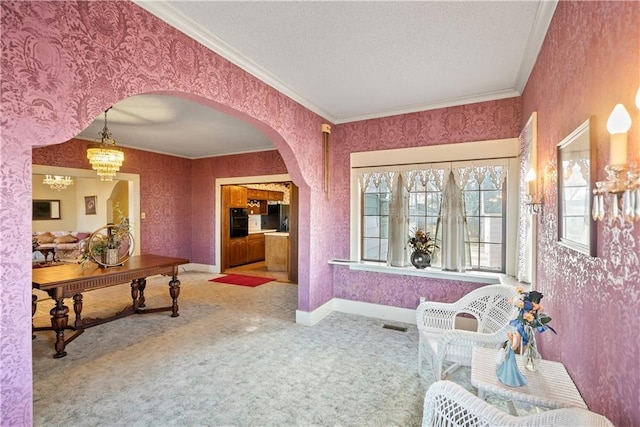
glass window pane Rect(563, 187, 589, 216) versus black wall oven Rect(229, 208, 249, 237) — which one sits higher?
glass window pane Rect(563, 187, 589, 216)

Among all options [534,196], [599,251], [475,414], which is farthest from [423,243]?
[475,414]

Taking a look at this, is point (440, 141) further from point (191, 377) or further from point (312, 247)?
point (191, 377)

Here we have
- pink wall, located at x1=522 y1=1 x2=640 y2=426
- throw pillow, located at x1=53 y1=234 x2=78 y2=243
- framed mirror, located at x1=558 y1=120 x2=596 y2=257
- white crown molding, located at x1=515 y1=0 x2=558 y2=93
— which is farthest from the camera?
throw pillow, located at x1=53 y1=234 x2=78 y2=243

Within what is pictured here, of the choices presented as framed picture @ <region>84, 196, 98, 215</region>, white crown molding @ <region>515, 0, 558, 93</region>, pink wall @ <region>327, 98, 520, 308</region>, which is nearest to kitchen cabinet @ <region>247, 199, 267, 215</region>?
pink wall @ <region>327, 98, 520, 308</region>

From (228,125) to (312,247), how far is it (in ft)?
7.38

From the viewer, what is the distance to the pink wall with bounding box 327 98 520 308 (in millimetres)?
3287

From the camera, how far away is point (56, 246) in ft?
24.3

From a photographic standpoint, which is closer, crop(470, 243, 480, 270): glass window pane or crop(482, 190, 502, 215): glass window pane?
crop(482, 190, 502, 215): glass window pane

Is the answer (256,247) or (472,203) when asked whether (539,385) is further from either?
(256,247)

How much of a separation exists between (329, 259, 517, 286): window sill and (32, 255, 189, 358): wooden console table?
2.29 metres

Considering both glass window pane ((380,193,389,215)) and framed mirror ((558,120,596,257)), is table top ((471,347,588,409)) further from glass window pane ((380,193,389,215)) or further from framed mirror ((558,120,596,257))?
glass window pane ((380,193,389,215))

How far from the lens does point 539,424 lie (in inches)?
38.5

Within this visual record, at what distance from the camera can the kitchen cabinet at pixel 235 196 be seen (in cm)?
676

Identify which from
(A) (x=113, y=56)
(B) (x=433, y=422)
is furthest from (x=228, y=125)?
(B) (x=433, y=422)
